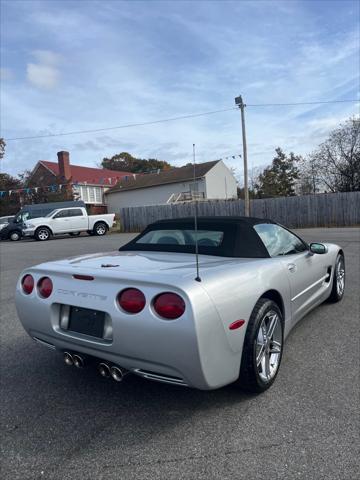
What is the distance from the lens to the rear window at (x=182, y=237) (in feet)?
11.2

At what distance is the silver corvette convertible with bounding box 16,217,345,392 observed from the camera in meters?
2.23

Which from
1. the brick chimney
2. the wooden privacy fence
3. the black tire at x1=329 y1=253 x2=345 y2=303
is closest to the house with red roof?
the brick chimney

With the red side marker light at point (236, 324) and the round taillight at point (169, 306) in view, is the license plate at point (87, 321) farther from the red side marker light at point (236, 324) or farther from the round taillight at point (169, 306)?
the red side marker light at point (236, 324)

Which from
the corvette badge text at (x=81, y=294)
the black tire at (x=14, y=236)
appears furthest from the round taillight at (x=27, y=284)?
the black tire at (x=14, y=236)

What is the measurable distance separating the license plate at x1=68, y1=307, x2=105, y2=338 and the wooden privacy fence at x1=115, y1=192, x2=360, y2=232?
22206mm

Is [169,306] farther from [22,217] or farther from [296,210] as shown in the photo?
[22,217]

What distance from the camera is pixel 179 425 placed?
2.46m

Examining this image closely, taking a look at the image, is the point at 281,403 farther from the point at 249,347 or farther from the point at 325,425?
the point at 249,347

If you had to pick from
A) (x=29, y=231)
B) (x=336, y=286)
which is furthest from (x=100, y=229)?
(x=336, y=286)

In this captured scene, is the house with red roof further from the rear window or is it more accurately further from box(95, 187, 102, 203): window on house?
the rear window

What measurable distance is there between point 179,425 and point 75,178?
40829 mm

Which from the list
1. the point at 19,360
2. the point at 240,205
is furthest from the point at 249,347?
the point at 240,205

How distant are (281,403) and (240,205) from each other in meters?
23.0

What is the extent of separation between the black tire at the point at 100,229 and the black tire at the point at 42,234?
9.27 feet
